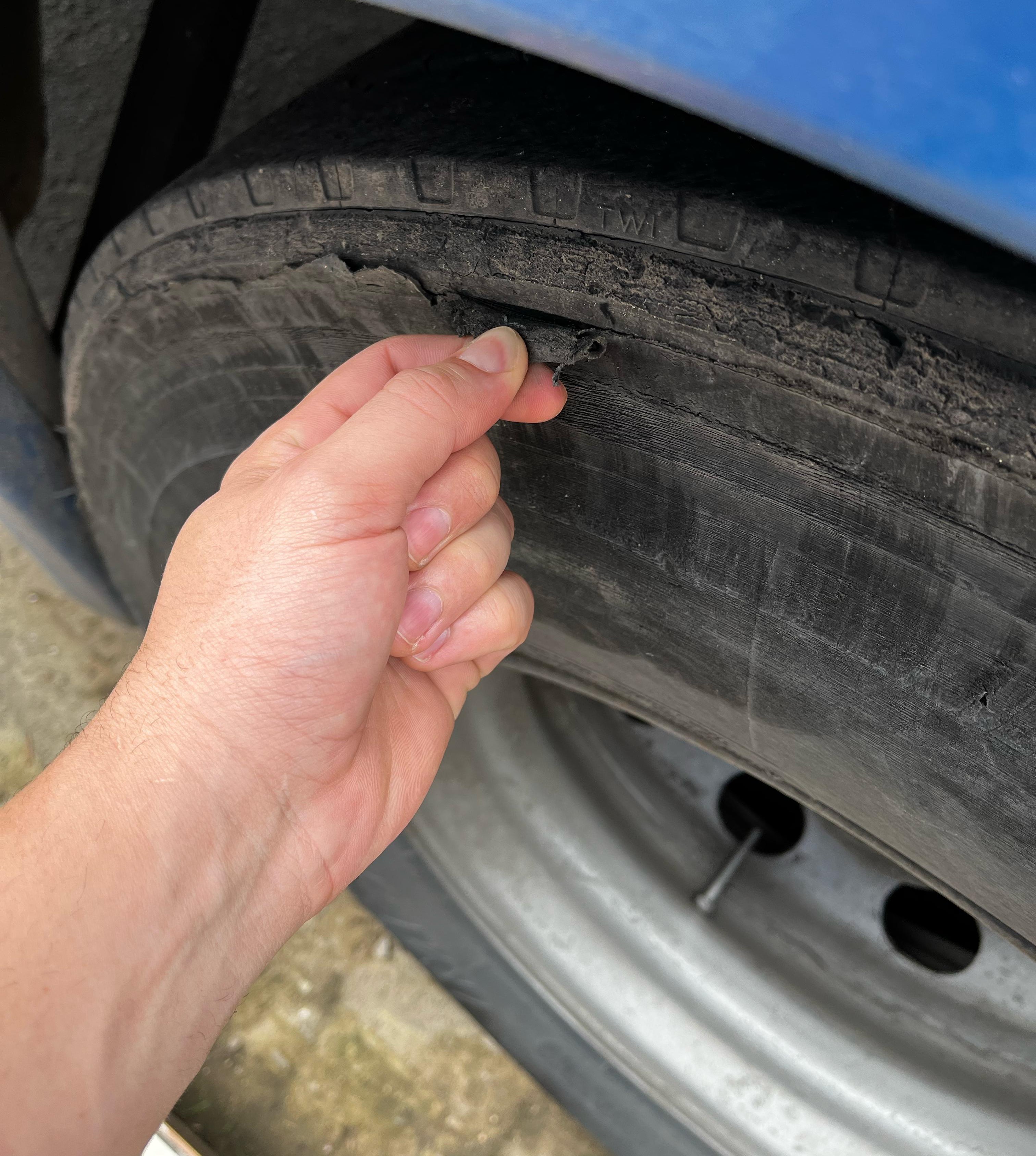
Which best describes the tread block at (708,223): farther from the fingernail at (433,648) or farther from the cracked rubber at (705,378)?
the fingernail at (433,648)

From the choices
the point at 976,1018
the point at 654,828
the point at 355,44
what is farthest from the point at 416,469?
the point at 355,44

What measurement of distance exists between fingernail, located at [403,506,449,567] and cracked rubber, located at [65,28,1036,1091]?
71 millimetres

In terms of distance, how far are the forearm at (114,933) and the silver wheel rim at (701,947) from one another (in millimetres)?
417

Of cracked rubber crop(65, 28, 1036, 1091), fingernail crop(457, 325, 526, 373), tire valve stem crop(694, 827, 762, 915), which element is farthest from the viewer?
tire valve stem crop(694, 827, 762, 915)

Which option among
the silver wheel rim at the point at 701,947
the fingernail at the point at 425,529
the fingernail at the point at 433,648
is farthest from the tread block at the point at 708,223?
the silver wheel rim at the point at 701,947

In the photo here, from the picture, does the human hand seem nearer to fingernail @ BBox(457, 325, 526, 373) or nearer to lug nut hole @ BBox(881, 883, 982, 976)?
fingernail @ BBox(457, 325, 526, 373)

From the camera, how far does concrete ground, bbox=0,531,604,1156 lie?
1.20 metres

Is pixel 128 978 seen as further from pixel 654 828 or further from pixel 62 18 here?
pixel 62 18

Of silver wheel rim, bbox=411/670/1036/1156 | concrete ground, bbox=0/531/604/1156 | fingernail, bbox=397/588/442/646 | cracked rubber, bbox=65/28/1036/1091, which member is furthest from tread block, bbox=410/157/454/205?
concrete ground, bbox=0/531/604/1156

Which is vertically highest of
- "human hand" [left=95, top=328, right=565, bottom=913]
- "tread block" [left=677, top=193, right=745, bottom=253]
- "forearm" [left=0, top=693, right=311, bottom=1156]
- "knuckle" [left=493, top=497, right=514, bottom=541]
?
"tread block" [left=677, top=193, right=745, bottom=253]

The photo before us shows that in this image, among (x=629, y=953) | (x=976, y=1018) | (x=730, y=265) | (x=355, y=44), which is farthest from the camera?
(x=355, y=44)

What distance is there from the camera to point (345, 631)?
0.57m

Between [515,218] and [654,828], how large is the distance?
718 mm

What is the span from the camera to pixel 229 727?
1.88 feet
